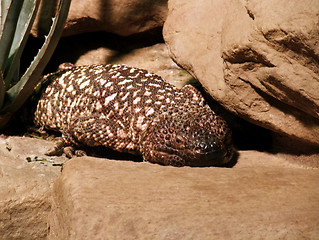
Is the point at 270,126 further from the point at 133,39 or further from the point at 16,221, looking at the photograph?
the point at 133,39

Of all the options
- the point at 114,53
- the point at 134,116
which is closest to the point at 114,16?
the point at 114,53

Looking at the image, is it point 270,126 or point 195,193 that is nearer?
point 195,193

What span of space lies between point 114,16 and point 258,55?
5.58 ft

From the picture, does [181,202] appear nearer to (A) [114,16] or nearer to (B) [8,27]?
(B) [8,27]

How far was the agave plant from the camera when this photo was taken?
9.18ft

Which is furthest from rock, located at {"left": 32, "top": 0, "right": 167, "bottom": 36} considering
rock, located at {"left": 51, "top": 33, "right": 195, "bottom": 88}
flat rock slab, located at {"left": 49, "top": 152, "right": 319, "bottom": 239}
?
flat rock slab, located at {"left": 49, "top": 152, "right": 319, "bottom": 239}

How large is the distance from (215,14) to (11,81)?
1637mm

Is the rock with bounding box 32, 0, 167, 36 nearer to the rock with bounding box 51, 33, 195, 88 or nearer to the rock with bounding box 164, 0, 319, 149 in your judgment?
the rock with bounding box 51, 33, 195, 88

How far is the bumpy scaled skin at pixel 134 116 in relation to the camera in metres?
2.41

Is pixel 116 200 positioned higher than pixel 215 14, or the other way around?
pixel 215 14

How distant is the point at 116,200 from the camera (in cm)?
180

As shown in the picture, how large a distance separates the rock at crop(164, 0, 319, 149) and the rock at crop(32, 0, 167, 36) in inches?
26.2

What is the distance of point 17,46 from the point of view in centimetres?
294

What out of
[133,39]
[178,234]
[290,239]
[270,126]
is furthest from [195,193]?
[133,39]
